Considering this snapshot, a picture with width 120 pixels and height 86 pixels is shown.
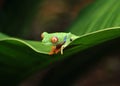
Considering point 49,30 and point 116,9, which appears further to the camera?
point 49,30

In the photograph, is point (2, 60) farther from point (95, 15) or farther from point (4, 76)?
point (95, 15)

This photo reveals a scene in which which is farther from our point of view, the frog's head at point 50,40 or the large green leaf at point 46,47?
the frog's head at point 50,40

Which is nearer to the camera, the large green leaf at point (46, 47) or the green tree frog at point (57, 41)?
the large green leaf at point (46, 47)

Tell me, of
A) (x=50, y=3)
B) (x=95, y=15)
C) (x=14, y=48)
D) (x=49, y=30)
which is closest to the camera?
(x=14, y=48)

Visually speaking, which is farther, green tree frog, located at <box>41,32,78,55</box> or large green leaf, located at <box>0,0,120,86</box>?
green tree frog, located at <box>41,32,78,55</box>

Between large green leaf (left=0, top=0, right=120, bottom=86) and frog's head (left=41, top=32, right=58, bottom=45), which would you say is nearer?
large green leaf (left=0, top=0, right=120, bottom=86)

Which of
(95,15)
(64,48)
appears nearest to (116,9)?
(95,15)

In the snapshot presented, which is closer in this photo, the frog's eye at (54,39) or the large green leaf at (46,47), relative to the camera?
the large green leaf at (46,47)

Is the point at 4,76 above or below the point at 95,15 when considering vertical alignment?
below
